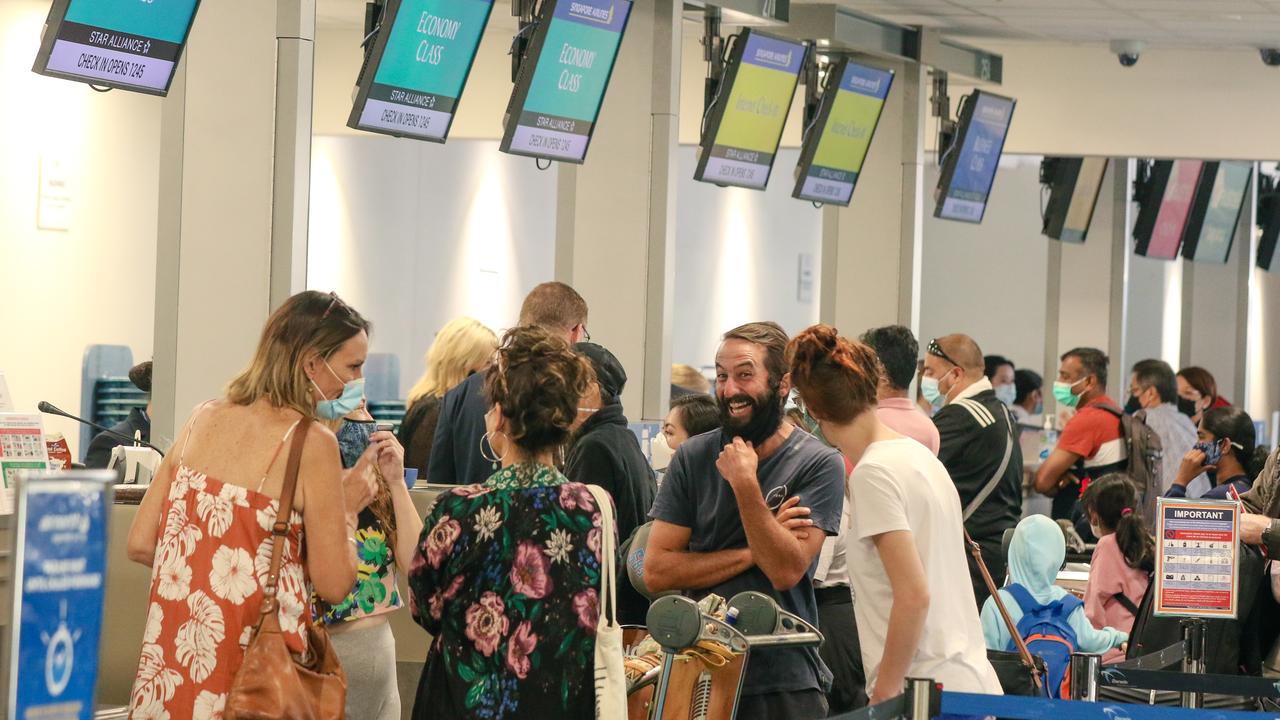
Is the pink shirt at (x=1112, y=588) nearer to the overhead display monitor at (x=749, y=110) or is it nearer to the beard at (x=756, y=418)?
the beard at (x=756, y=418)

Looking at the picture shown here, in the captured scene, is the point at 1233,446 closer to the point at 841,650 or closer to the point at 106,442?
the point at 841,650

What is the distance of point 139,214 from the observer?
30.5 feet

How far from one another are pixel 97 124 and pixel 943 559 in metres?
7.08

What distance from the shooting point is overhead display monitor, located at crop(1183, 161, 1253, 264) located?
53.2 ft

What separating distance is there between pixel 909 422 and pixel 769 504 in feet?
6.13

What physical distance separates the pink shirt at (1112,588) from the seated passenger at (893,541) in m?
2.53

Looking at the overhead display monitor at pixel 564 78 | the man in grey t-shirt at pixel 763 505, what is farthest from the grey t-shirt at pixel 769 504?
the overhead display monitor at pixel 564 78

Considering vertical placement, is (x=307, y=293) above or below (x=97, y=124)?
below

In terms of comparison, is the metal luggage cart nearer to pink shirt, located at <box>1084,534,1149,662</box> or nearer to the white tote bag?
the white tote bag

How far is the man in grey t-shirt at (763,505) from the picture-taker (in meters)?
3.38

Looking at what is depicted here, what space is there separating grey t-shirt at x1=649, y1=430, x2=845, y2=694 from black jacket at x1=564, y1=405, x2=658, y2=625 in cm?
83

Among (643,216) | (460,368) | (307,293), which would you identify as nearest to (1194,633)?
(307,293)

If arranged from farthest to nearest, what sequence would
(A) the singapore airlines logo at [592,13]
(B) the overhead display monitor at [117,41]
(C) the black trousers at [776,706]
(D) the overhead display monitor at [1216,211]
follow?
(D) the overhead display monitor at [1216,211] → (A) the singapore airlines logo at [592,13] → (B) the overhead display monitor at [117,41] → (C) the black trousers at [776,706]

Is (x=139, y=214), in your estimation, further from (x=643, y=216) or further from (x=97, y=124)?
(x=643, y=216)
